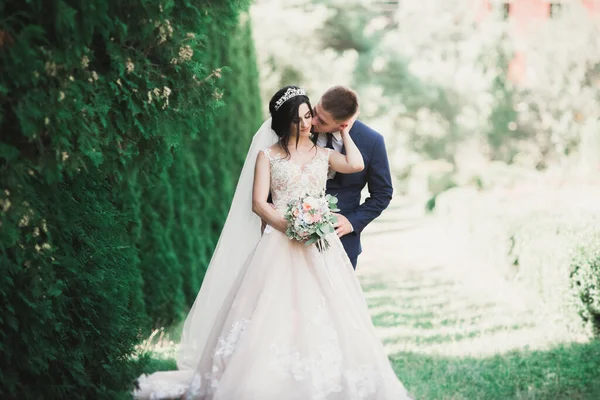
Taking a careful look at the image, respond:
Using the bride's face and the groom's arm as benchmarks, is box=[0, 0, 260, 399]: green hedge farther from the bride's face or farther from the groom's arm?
the groom's arm

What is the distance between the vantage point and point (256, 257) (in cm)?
480

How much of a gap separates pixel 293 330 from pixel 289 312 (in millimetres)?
109

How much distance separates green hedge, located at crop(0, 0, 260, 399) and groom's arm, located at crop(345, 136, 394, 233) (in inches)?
55.5

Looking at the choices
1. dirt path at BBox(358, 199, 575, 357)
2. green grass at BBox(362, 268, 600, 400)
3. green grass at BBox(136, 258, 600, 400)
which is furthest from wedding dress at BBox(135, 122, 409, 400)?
Answer: dirt path at BBox(358, 199, 575, 357)

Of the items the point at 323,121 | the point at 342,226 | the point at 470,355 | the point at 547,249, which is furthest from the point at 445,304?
the point at 323,121

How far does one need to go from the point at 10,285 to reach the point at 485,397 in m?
3.56

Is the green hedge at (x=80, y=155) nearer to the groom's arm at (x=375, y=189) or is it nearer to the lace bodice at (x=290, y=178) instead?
the lace bodice at (x=290, y=178)

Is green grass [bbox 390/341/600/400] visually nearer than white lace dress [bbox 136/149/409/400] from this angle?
No

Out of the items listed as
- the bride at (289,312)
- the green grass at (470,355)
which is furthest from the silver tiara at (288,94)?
the green grass at (470,355)

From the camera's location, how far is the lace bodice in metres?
4.81

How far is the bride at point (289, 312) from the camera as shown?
443 centimetres

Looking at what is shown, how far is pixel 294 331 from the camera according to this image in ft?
15.0

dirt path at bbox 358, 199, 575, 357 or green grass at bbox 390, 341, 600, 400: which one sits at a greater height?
green grass at bbox 390, 341, 600, 400

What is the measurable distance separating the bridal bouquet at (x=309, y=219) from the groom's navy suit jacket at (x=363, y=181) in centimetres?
71
